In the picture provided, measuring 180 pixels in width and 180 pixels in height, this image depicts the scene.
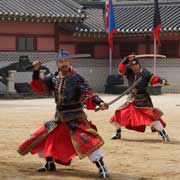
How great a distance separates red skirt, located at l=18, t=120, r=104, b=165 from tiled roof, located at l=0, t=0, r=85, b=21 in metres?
17.1

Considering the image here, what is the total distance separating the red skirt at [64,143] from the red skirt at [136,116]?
3358 millimetres

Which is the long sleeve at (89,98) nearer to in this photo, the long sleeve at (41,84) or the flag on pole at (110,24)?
the long sleeve at (41,84)

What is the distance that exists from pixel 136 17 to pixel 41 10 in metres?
5.62

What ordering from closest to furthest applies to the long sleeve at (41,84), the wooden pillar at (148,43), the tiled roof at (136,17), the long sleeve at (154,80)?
the long sleeve at (41,84)
the long sleeve at (154,80)
the tiled roof at (136,17)
the wooden pillar at (148,43)

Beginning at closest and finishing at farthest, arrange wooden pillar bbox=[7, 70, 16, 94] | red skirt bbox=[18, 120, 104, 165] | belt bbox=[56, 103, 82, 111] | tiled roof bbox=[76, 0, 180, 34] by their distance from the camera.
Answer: red skirt bbox=[18, 120, 104, 165] → belt bbox=[56, 103, 82, 111] → wooden pillar bbox=[7, 70, 16, 94] → tiled roof bbox=[76, 0, 180, 34]

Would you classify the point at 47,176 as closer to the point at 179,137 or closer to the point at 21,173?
the point at 21,173

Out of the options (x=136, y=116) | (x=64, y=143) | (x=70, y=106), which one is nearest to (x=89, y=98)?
(x=70, y=106)

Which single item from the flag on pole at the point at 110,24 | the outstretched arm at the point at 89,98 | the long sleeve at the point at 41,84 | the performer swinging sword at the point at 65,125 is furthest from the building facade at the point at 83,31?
the outstretched arm at the point at 89,98

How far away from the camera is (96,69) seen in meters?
28.7

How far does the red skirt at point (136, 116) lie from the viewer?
10.7 metres

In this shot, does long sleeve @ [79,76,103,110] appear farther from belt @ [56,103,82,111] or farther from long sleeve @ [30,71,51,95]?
long sleeve @ [30,71,51,95]

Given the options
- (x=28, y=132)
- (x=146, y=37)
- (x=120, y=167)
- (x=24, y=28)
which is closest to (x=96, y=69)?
(x=146, y=37)

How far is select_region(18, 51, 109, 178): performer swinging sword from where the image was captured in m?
7.24

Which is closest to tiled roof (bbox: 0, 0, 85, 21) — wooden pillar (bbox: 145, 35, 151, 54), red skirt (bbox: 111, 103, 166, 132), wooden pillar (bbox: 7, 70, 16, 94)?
wooden pillar (bbox: 7, 70, 16, 94)
